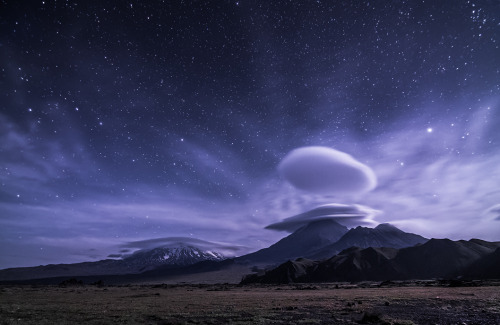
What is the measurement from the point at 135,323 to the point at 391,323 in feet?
67.8

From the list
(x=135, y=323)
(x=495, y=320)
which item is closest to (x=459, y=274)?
(x=495, y=320)

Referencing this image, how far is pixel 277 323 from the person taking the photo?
26141 millimetres

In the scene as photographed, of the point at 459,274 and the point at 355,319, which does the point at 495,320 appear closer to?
the point at 355,319

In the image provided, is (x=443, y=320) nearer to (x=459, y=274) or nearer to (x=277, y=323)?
(x=277, y=323)

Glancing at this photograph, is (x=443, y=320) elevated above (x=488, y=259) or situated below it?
below

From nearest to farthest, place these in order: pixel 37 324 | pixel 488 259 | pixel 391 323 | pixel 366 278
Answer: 1. pixel 391 323
2. pixel 37 324
3. pixel 488 259
4. pixel 366 278

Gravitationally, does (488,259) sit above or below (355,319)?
above

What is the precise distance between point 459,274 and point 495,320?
590ft

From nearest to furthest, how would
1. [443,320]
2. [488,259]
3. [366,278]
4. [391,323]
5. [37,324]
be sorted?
1. [391,323]
2. [443,320]
3. [37,324]
4. [488,259]
5. [366,278]

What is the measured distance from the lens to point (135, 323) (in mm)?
27781

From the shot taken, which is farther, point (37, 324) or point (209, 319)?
point (209, 319)

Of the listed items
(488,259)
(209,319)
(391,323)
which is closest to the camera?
(391,323)

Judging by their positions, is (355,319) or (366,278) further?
(366,278)

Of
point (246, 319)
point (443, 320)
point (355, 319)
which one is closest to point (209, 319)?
point (246, 319)
